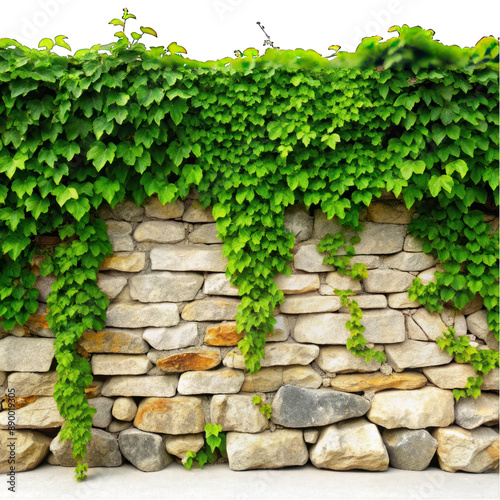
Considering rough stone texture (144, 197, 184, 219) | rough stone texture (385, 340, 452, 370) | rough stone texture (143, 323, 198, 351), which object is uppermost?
rough stone texture (144, 197, 184, 219)

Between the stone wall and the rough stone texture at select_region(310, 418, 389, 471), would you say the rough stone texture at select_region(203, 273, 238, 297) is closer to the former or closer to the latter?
the stone wall

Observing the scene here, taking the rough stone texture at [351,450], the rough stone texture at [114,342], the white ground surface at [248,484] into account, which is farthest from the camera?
the rough stone texture at [114,342]

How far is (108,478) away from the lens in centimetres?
255

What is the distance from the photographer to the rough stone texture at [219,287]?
2.68m

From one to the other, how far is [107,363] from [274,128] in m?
1.79

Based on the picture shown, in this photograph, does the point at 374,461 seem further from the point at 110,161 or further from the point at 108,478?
the point at 110,161

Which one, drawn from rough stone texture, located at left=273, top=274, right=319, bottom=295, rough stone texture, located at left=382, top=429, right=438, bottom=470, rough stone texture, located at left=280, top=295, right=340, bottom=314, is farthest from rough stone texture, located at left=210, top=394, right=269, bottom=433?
rough stone texture, located at left=382, top=429, right=438, bottom=470

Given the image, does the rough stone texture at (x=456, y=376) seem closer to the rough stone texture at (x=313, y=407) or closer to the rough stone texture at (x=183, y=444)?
the rough stone texture at (x=313, y=407)

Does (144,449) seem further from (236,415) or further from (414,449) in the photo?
(414,449)

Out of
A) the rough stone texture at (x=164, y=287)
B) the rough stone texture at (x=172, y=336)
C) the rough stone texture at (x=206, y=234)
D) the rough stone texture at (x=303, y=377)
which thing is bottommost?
the rough stone texture at (x=303, y=377)

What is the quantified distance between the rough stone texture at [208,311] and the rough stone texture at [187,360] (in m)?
0.20

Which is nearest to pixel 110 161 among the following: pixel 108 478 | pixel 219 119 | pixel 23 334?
pixel 219 119

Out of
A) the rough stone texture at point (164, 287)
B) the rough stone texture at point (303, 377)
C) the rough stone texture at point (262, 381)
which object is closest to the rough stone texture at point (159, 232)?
the rough stone texture at point (164, 287)

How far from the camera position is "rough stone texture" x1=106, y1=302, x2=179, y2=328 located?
2.66 meters
